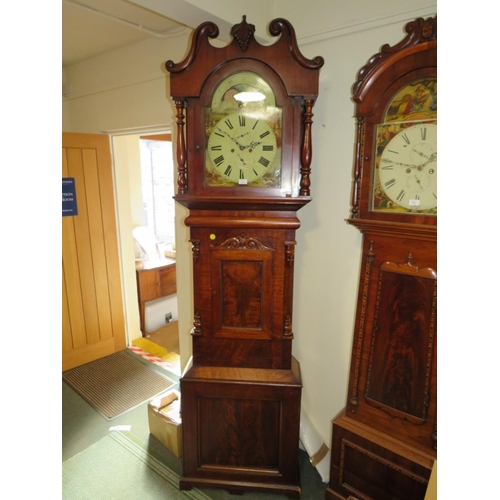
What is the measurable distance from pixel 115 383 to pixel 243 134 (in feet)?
7.16

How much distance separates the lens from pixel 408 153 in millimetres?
1246

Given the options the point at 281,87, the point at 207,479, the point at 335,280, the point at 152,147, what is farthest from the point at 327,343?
the point at 152,147

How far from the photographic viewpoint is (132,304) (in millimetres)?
3174

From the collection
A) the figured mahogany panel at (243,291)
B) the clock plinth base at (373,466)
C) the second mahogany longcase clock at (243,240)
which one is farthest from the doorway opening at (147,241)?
the clock plinth base at (373,466)

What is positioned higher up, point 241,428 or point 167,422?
point 241,428

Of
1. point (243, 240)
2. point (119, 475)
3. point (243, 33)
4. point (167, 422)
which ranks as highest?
point (243, 33)

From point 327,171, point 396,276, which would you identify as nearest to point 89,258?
point 327,171

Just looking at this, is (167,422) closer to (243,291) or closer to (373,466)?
(243,291)

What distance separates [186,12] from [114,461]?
7.46 ft

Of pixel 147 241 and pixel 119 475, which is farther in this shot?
pixel 147 241

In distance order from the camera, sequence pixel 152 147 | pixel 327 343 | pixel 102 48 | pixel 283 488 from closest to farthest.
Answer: pixel 283 488 < pixel 327 343 < pixel 102 48 < pixel 152 147

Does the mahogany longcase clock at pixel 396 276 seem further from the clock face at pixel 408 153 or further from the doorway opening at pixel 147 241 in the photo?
the doorway opening at pixel 147 241

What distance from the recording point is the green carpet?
65.2 inches

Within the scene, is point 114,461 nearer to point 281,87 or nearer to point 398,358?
point 398,358
